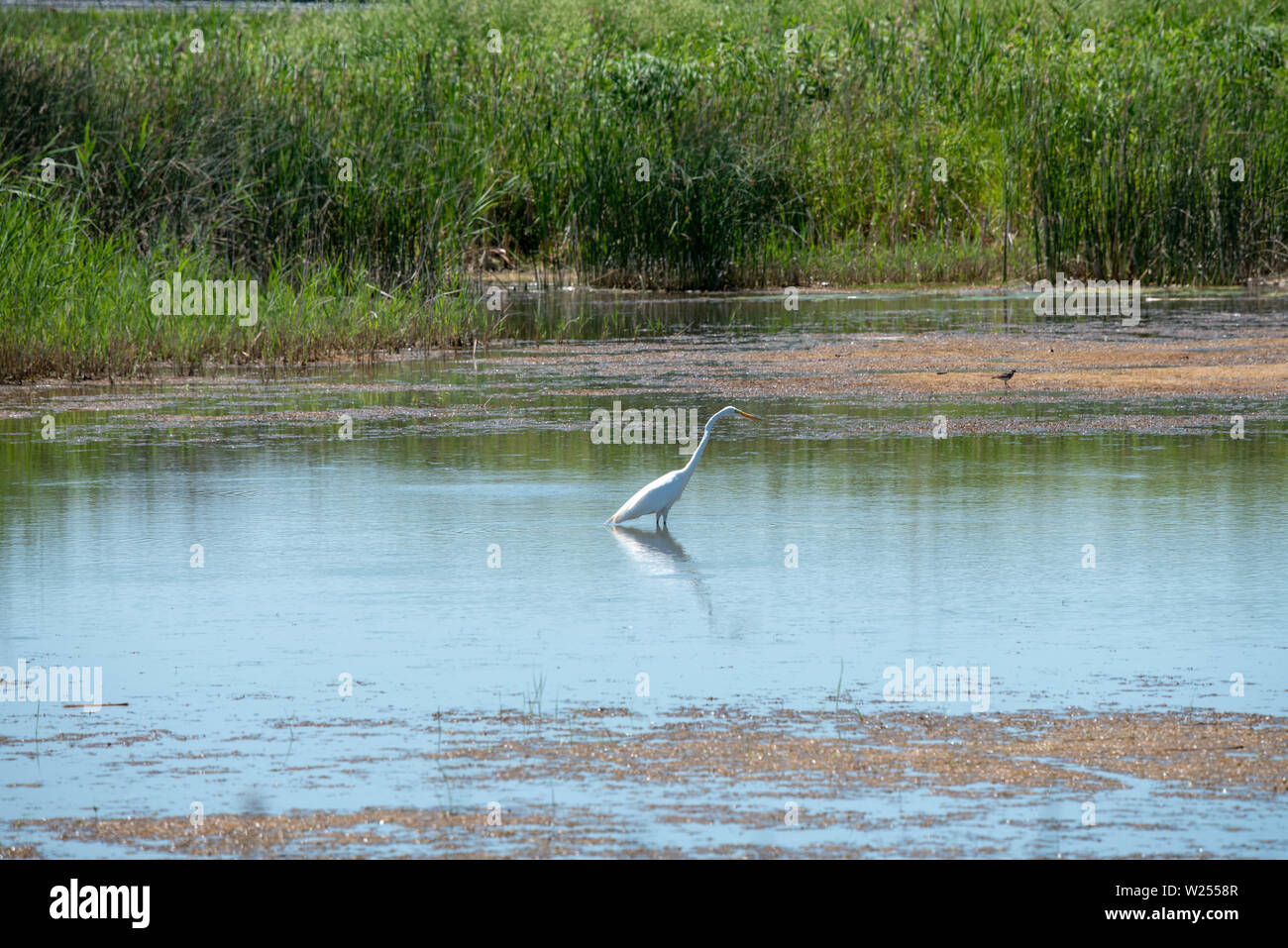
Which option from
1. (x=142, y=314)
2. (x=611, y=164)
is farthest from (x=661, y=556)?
(x=611, y=164)

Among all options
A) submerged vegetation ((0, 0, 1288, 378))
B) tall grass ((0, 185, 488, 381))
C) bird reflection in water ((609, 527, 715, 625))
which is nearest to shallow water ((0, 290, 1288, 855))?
bird reflection in water ((609, 527, 715, 625))

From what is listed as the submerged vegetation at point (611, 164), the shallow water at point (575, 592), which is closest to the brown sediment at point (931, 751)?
the shallow water at point (575, 592)

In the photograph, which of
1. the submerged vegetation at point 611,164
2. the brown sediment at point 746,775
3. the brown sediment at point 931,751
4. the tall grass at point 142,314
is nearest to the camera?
the brown sediment at point 746,775

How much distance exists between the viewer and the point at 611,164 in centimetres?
2073

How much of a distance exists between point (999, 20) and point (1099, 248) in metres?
7.41

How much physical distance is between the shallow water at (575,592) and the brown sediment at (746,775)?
0.26ft

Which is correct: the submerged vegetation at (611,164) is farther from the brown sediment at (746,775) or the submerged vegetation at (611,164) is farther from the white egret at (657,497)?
the brown sediment at (746,775)

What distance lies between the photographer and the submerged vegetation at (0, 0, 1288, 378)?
1526 centimetres

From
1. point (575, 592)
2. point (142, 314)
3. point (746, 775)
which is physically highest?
point (142, 314)

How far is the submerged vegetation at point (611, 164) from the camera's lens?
1526cm

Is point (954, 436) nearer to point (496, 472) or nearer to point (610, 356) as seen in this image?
point (496, 472)

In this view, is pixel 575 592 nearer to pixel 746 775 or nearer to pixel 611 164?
pixel 746 775

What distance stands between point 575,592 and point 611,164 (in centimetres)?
1436

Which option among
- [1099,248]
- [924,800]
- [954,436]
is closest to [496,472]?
[954,436]
